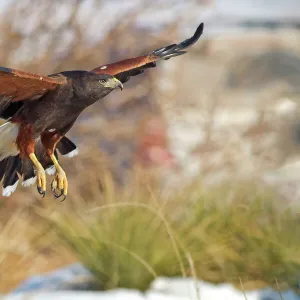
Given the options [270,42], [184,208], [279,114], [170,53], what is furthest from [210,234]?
[270,42]

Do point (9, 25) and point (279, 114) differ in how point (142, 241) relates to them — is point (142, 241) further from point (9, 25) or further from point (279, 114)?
point (279, 114)

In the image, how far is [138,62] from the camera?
171 centimetres

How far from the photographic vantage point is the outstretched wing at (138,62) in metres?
1.61

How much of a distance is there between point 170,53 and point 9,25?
17.2 ft

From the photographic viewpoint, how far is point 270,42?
12406 mm

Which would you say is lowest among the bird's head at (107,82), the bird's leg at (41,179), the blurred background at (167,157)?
the blurred background at (167,157)

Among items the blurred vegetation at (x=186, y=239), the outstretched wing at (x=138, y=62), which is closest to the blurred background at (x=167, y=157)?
the blurred vegetation at (x=186, y=239)

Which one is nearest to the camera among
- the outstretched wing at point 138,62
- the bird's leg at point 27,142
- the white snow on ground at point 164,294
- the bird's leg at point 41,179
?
the bird's leg at point 41,179

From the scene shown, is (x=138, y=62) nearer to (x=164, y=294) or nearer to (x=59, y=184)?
(x=59, y=184)

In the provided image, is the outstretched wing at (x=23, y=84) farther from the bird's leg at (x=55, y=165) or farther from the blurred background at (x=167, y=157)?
the blurred background at (x=167, y=157)

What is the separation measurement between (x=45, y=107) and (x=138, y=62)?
299 mm

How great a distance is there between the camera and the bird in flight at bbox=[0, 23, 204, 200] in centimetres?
144

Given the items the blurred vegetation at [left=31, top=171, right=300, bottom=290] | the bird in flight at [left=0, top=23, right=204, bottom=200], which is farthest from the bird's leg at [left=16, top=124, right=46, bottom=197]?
the blurred vegetation at [left=31, top=171, right=300, bottom=290]

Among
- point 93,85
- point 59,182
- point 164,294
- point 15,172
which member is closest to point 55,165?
point 59,182
